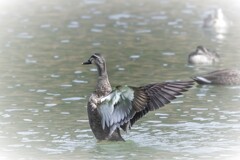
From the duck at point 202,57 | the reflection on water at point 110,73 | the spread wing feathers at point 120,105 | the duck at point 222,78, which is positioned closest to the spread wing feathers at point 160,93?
the spread wing feathers at point 120,105

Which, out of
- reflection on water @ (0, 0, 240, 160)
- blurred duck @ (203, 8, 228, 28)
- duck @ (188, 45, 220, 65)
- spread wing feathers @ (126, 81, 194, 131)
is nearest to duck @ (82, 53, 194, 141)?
spread wing feathers @ (126, 81, 194, 131)

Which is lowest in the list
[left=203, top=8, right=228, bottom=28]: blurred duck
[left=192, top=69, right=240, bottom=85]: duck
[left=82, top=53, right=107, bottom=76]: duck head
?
[left=192, top=69, right=240, bottom=85]: duck

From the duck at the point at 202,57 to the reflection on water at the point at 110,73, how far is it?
0.22m

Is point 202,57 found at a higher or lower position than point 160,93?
higher

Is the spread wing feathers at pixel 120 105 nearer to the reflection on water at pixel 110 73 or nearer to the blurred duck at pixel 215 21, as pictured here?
the reflection on water at pixel 110 73

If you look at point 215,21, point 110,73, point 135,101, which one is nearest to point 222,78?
point 110,73

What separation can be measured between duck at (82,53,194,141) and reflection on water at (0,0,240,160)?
41 cm

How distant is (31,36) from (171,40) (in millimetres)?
4765

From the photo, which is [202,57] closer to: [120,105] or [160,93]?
[160,93]

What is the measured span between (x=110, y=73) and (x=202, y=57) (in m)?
2.92

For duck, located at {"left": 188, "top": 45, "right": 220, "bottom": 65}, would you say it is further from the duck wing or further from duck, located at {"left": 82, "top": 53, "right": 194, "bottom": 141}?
the duck wing

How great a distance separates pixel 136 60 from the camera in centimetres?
2297

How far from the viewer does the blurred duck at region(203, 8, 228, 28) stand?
95.0 feet

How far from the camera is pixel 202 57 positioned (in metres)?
22.5
